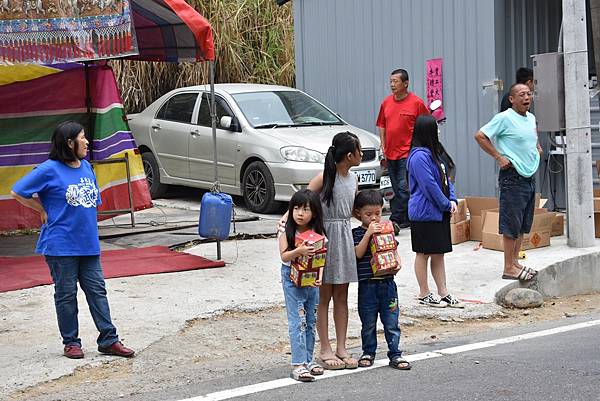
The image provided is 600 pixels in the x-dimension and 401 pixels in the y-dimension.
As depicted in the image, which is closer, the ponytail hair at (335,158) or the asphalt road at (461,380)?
the asphalt road at (461,380)

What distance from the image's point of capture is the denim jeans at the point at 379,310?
6.79 metres

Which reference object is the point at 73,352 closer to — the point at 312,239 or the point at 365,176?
the point at 312,239

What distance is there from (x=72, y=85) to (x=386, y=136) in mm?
3861

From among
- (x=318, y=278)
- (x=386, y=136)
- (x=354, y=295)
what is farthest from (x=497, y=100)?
(x=318, y=278)

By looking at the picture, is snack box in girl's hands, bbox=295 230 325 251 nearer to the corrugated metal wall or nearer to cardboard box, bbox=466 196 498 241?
cardboard box, bbox=466 196 498 241

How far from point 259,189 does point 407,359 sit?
22.3 feet

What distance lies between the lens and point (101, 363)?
701 cm

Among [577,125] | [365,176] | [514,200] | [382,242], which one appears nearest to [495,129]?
[514,200]

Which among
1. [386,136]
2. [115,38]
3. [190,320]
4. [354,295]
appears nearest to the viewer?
[190,320]

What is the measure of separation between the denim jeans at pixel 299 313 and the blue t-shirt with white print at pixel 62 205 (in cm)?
150

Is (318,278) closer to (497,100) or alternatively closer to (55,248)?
(55,248)

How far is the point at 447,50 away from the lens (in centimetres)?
1304

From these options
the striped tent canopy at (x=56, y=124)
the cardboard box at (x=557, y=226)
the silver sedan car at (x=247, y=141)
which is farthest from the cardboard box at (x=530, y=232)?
the striped tent canopy at (x=56, y=124)

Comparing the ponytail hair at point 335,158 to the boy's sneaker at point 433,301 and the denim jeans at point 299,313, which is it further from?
the boy's sneaker at point 433,301
